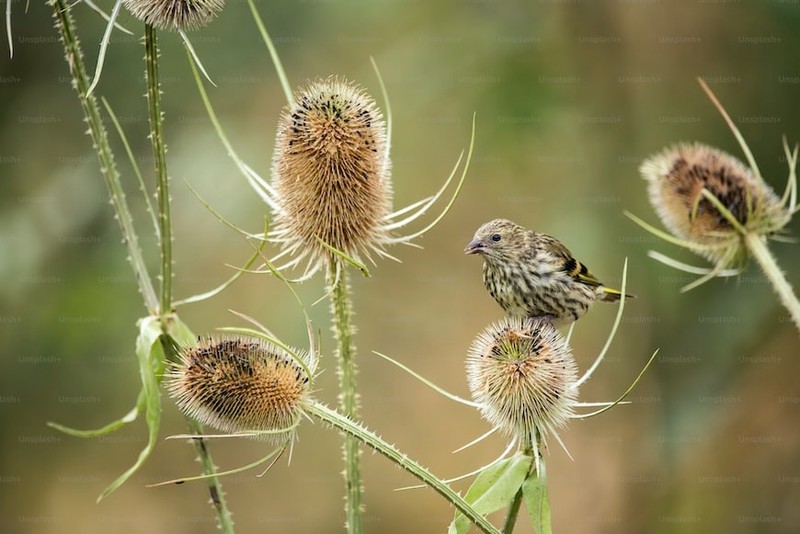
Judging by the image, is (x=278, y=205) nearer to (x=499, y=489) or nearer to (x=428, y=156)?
(x=499, y=489)

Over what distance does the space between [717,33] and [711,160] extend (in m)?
3.34

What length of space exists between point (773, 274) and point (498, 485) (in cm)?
101

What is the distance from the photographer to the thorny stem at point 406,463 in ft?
8.13

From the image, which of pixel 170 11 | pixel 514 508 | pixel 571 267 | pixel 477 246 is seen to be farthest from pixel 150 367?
pixel 571 267

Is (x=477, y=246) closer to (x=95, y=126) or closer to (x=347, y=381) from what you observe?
(x=347, y=381)

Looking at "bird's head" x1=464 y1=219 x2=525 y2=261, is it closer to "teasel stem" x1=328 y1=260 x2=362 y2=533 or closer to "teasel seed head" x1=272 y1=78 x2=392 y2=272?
"teasel seed head" x1=272 y1=78 x2=392 y2=272

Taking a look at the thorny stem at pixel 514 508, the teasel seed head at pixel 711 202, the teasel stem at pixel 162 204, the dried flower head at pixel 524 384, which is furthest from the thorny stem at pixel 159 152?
the teasel seed head at pixel 711 202

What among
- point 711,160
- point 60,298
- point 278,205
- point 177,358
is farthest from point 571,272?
point 60,298

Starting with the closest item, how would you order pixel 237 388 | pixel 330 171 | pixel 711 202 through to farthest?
pixel 237 388 → pixel 330 171 → pixel 711 202

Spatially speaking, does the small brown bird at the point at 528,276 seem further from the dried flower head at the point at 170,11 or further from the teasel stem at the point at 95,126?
the dried flower head at the point at 170,11

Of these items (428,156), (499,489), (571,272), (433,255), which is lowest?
(499,489)

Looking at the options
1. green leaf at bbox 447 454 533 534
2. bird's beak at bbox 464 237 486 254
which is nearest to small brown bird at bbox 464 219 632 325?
bird's beak at bbox 464 237 486 254

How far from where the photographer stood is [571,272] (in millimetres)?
4648

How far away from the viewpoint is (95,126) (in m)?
2.93
